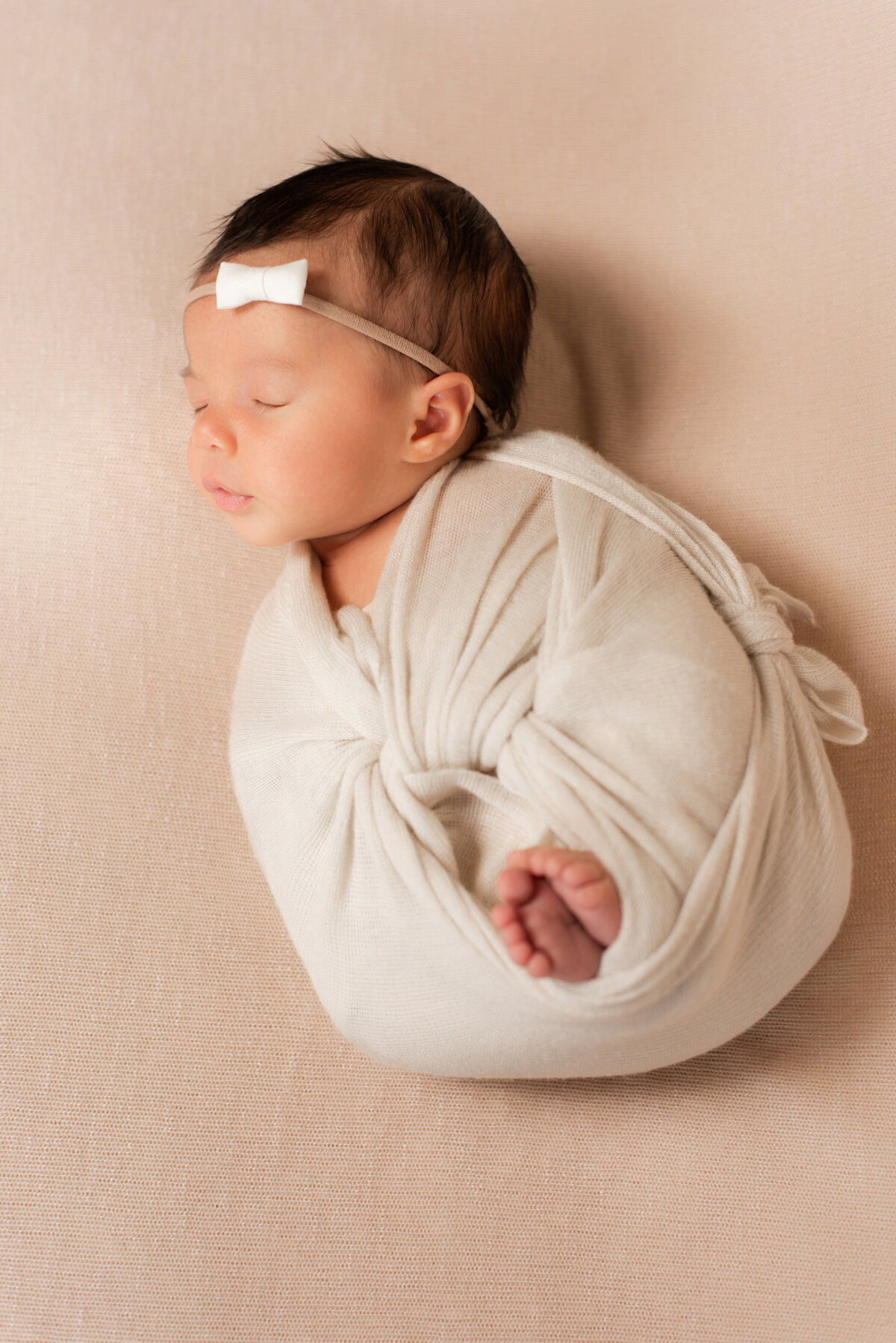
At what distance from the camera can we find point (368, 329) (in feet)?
3.70

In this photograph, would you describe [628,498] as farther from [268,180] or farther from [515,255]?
[268,180]

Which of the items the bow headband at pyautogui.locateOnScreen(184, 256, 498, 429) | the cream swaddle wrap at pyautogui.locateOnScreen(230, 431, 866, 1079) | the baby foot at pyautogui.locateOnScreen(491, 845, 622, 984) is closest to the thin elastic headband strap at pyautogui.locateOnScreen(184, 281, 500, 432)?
the bow headband at pyautogui.locateOnScreen(184, 256, 498, 429)

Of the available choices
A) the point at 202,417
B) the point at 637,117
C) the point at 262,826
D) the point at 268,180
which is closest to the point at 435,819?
the point at 262,826

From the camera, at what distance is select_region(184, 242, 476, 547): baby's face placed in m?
1.11

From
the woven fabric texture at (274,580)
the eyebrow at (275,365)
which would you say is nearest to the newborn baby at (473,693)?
the eyebrow at (275,365)

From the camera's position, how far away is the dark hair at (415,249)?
1149 mm

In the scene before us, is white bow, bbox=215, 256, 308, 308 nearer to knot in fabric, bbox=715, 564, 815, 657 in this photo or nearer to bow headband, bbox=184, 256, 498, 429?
bow headband, bbox=184, 256, 498, 429

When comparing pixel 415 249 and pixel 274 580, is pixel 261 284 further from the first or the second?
pixel 274 580

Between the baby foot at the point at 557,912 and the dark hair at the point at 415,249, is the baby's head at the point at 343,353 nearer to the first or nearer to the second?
the dark hair at the point at 415,249

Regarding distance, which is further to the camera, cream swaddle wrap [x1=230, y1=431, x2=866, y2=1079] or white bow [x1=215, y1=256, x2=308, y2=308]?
white bow [x1=215, y1=256, x2=308, y2=308]

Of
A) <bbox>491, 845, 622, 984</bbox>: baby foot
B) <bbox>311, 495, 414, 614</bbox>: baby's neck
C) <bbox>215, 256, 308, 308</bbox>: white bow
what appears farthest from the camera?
<bbox>311, 495, 414, 614</bbox>: baby's neck

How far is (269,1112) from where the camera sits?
115cm

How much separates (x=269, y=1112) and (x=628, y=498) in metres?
0.80

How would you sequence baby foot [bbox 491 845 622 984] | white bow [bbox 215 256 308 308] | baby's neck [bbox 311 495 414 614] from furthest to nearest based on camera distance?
baby's neck [bbox 311 495 414 614]
white bow [bbox 215 256 308 308]
baby foot [bbox 491 845 622 984]
